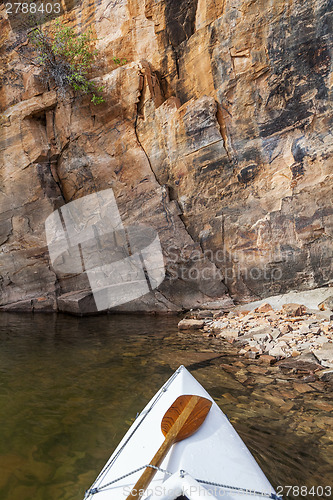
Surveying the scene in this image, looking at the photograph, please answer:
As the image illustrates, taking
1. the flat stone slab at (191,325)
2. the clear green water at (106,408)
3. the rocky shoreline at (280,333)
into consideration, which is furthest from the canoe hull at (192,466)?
the flat stone slab at (191,325)

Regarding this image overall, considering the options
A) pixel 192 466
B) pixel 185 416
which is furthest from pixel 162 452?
pixel 185 416

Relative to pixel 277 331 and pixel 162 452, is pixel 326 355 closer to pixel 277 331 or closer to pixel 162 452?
pixel 277 331

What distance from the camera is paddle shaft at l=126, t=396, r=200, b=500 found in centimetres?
176

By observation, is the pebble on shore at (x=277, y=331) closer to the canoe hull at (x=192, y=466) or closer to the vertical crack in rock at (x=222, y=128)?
the canoe hull at (x=192, y=466)

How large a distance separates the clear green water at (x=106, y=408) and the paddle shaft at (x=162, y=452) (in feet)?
2.69

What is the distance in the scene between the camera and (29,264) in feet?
39.5

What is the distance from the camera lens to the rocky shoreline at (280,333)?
4676 mm

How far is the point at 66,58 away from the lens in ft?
39.3

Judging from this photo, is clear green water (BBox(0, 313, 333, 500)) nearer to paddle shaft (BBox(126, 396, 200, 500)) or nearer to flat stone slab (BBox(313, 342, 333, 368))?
flat stone slab (BBox(313, 342, 333, 368))

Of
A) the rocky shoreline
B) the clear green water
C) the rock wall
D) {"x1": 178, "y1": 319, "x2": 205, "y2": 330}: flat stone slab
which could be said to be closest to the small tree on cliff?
the rock wall

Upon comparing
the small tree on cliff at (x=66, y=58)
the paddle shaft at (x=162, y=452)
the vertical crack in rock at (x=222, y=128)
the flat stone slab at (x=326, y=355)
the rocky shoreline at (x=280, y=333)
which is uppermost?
the small tree on cliff at (x=66, y=58)

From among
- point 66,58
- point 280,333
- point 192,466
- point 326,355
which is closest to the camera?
point 192,466

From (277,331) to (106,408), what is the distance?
3.55 metres

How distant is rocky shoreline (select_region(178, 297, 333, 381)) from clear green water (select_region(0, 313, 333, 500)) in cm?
40
